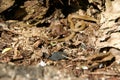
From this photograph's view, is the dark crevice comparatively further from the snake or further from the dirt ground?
the snake

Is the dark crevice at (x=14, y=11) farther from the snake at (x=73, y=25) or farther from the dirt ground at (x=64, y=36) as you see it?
the snake at (x=73, y=25)

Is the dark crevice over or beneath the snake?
over

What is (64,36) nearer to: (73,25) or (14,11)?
(73,25)

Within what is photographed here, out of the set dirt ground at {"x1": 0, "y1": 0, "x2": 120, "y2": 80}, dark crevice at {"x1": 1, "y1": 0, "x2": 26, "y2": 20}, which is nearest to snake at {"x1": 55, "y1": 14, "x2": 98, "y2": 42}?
dirt ground at {"x1": 0, "y1": 0, "x2": 120, "y2": 80}

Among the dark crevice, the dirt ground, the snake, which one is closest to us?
the dirt ground

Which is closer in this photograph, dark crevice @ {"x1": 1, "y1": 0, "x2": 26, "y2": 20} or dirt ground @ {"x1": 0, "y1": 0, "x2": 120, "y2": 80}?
dirt ground @ {"x1": 0, "y1": 0, "x2": 120, "y2": 80}

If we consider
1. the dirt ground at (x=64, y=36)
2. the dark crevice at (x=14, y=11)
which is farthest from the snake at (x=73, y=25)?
the dark crevice at (x=14, y=11)

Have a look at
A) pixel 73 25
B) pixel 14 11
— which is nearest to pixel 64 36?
pixel 73 25

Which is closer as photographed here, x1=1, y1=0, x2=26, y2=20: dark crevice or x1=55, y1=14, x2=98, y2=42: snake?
x1=55, y1=14, x2=98, y2=42: snake

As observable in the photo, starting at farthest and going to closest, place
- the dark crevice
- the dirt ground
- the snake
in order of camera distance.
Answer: the dark crevice
the snake
the dirt ground
